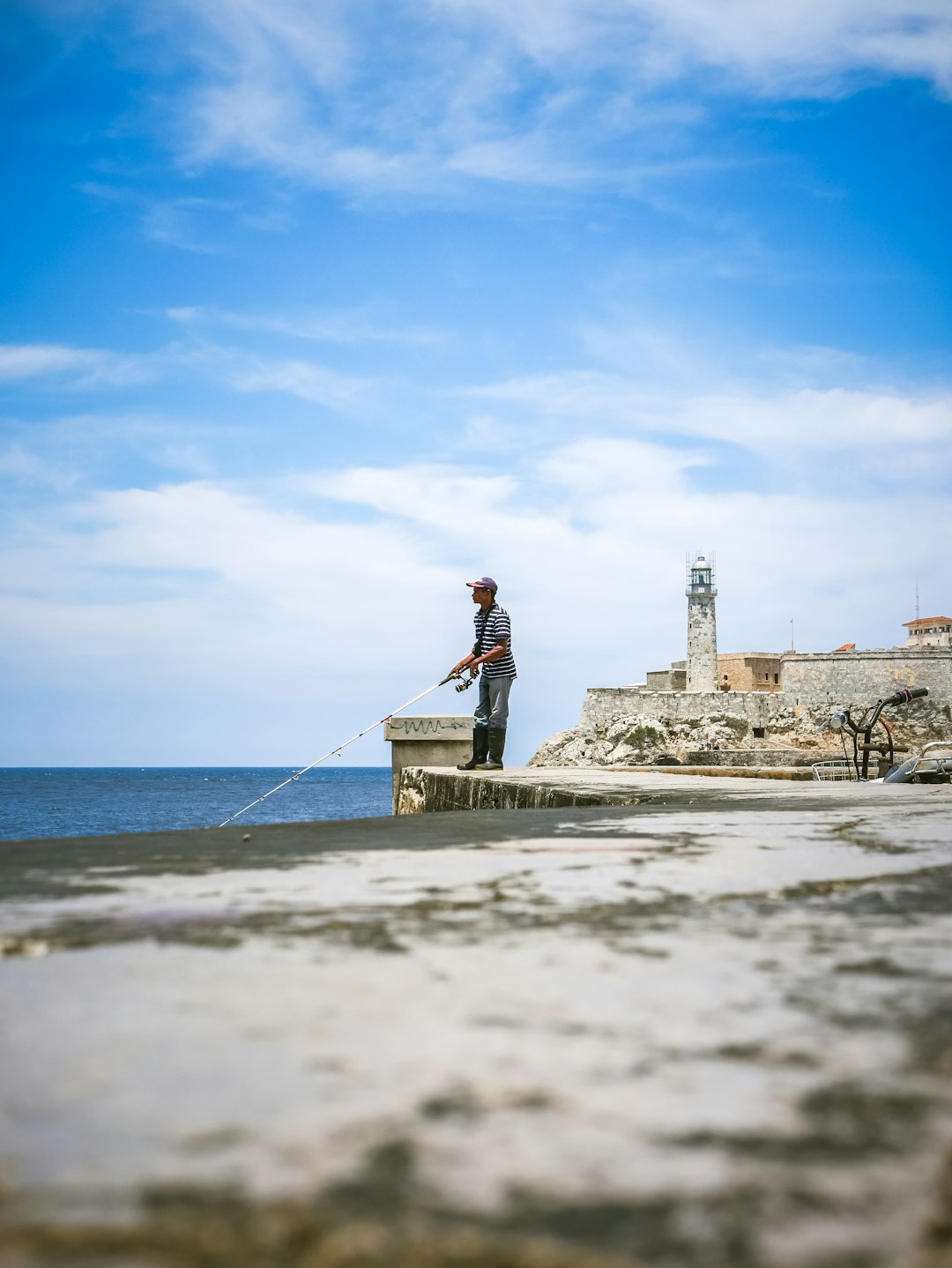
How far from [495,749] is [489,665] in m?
0.85

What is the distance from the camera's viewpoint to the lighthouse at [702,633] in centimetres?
5881

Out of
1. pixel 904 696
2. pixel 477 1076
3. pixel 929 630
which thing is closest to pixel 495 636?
pixel 904 696

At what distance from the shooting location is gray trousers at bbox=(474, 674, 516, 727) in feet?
29.5

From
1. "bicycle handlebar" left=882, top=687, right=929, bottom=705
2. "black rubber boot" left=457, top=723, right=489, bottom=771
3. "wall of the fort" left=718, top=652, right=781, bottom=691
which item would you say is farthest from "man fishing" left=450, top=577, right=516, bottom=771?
"wall of the fort" left=718, top=652, right=781, bottom=691

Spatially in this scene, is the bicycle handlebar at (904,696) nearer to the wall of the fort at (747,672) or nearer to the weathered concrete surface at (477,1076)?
the weathered concrete surface at (477,1076)

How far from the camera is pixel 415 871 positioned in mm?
2449

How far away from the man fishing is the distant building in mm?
70495

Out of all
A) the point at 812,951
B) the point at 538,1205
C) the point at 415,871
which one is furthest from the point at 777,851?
the point at 538,1205

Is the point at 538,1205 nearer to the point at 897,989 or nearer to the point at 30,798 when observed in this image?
the point at 897,989

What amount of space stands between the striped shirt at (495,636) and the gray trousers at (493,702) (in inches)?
2.4

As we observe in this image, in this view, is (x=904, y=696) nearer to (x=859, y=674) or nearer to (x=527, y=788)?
(x=527, y=788)

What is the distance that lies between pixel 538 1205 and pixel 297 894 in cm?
143

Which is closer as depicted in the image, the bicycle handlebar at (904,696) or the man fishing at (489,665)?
the bicycle handlebar at (904,696)

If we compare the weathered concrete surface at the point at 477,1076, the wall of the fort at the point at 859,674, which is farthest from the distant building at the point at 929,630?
the weathered concrete surface at the point at 477,1076
